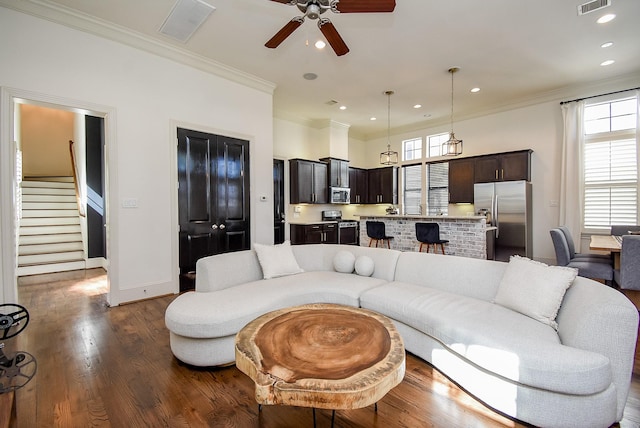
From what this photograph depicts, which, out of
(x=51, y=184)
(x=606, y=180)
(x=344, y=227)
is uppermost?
(x=51, y=184)

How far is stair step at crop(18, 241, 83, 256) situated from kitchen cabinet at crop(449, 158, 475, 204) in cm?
824

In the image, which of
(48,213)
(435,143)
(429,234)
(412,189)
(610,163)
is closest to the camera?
(429,234)

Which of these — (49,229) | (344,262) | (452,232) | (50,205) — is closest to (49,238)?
(49,229)

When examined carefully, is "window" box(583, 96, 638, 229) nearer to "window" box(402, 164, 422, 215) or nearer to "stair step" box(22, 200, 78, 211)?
"window" box(402, 164, 422, 215)

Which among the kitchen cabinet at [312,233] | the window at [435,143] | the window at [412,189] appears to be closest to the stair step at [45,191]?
the kitchen cabinet at [312,233]

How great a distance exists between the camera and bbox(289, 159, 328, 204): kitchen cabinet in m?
6.77

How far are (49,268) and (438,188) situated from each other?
8475 millimetres

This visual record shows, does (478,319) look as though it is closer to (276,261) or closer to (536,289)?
(536,289)

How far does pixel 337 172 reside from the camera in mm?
7539

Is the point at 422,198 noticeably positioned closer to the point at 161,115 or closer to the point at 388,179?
the point at 388,179

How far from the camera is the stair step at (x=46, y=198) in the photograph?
6230 millimetres

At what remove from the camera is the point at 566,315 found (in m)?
1.81

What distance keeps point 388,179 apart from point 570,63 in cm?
443

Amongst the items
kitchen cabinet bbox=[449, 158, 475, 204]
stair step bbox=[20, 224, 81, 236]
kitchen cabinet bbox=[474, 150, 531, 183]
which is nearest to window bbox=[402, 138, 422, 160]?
kitchen cabinet bbox=[449, 158, 475, 204]
